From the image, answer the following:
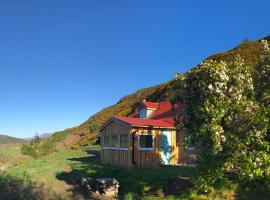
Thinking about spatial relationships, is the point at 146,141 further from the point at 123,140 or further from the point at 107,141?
the point at 107,141

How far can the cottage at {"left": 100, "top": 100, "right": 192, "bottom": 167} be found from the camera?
30766 millimetres

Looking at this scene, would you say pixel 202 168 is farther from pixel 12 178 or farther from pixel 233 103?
pixel 12 178

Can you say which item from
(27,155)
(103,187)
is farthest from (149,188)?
(27,155)

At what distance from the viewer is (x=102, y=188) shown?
25.1m

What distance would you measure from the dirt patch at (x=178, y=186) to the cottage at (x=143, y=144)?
663cm

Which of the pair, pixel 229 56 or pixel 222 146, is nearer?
pixel 222 146

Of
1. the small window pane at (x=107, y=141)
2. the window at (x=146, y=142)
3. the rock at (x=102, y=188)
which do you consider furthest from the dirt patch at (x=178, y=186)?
the small window pane at (x=107, y=141)

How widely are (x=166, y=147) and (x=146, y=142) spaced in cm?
189

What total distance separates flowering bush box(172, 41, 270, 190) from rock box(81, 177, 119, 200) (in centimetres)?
744

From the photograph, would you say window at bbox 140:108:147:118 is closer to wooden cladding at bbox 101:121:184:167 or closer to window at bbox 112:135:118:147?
wooden cladding at bbox 101:121:184:167

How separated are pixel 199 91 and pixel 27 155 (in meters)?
39.5

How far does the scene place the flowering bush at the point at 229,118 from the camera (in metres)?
18.0

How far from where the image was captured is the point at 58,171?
99.6ft

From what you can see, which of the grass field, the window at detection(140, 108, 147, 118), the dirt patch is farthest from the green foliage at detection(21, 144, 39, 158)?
the dirt patch
